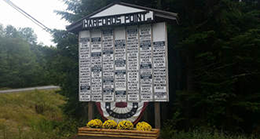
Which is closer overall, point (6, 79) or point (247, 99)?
point (247, 99)

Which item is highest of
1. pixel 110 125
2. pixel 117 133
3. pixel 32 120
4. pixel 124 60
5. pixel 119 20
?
pixel 119 20

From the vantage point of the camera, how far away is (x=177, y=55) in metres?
10.2

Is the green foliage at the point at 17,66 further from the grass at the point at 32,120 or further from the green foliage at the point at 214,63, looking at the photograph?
the green foliage at the point at 214,63

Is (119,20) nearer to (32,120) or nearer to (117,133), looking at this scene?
(117,133)

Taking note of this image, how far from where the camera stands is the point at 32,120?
36.7 ft

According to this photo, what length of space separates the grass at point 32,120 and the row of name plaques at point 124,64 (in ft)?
4.72

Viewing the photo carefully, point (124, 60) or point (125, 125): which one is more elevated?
point (124, 60)

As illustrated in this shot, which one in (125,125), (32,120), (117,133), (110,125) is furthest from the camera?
(32,120)

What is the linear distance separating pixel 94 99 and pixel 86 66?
1.19 meters

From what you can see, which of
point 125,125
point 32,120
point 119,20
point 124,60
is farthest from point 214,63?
point 32,120

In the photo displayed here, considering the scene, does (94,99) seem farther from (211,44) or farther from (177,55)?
(211,44)

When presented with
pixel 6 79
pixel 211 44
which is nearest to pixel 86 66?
pixel 211 44

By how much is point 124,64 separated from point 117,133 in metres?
2.19

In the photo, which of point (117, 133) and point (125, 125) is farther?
point (125, 125)
